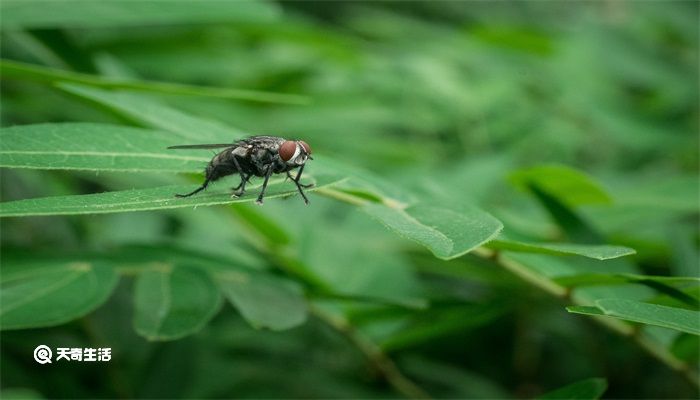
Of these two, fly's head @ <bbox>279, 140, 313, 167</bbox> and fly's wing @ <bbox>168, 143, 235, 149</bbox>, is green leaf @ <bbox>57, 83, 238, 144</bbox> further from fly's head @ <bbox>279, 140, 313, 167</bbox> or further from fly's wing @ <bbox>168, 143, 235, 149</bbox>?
fly's head @ <bbox>279, 140, 313, 167</bbox>

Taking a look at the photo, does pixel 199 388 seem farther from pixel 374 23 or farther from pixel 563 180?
pixel 374 23

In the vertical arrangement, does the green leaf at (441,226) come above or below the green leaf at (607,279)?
above

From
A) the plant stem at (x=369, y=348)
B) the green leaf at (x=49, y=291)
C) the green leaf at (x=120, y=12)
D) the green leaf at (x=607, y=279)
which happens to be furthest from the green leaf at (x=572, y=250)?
the green leaf at (x=120, y=12)

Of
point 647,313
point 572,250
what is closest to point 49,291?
point 572,250

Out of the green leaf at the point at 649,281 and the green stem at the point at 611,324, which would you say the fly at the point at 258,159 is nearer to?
the green stem at the point at 611,324

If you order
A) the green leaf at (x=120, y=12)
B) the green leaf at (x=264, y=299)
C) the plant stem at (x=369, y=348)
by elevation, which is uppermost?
the green leaf at (x=120, y=12)

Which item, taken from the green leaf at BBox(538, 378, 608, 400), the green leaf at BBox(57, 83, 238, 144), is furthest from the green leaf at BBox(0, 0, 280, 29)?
the green leaf at BBox(538, 378, 608, 400)

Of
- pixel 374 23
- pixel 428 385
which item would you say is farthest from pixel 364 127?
pixel 374 23

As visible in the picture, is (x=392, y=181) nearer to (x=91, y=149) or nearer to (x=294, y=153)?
(x=294, y=153)
